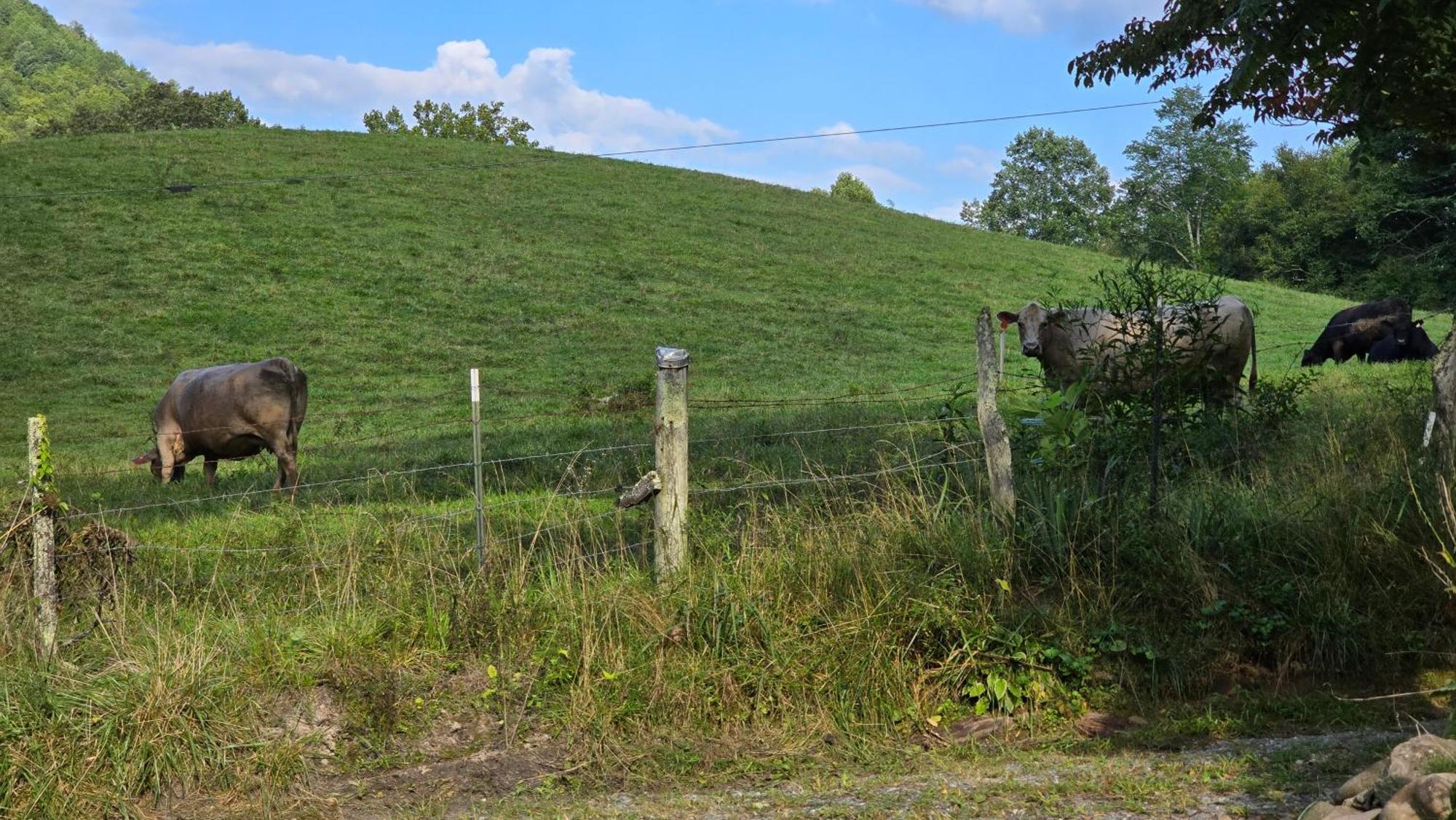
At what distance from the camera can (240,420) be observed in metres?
16.3

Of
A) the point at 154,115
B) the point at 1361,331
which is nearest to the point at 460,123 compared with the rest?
the point at 154,115

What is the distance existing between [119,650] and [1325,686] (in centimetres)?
675

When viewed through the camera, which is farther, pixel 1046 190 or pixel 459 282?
pixel 1046 190

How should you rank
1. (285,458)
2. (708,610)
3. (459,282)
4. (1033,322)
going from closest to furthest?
(708,610), (1033,322), (285,458), (459,282)

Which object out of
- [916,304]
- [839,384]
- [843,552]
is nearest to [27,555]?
[843,552]

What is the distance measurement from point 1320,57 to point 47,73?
458 feet

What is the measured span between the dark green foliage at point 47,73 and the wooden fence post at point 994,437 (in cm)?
7493

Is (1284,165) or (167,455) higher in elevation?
(1284,165)

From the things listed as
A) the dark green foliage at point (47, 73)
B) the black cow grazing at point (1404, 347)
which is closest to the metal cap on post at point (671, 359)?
the black cow grazing at point (1404, 347)

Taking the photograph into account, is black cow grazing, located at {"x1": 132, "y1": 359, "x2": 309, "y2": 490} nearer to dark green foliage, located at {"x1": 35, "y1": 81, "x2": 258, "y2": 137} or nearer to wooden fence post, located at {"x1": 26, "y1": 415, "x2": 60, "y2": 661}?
wooden fence post, located at {"x1": 26, "y1": 415, "x2": 60, "y2": 661}

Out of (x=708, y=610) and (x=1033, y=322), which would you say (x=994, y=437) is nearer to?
(x=708, y=610)

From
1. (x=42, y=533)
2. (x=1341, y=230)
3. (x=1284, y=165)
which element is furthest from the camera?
(x=1284, y=165)

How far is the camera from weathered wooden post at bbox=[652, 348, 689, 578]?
7.91 metres

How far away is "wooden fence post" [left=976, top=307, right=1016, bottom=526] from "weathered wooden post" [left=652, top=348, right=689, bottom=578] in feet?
6.34
